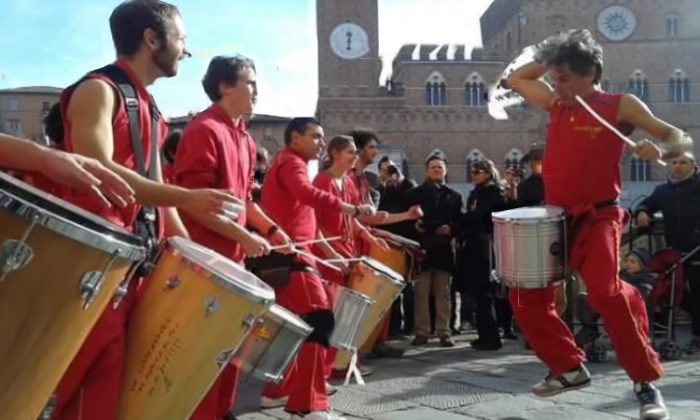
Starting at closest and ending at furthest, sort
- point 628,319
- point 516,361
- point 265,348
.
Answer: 1. point 265,348
2. point 628,319
3. point 516,361

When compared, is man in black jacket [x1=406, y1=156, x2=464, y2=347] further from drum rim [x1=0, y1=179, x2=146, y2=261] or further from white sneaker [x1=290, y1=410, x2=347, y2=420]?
drum rim [x1=0, y1=179, x2=146, y2=261]

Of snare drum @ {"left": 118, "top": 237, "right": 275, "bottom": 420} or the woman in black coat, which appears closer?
snare drum @ {"left": 118, "top": 237, "right": 275, "bottom": 420}

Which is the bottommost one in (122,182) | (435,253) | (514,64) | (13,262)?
(435,253)

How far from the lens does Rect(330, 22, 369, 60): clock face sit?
61.7 metres

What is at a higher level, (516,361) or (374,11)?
(374,11)

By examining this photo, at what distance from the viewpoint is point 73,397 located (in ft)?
9.84

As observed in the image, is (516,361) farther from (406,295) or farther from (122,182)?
(122,182)

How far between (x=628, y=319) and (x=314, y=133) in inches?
87.1

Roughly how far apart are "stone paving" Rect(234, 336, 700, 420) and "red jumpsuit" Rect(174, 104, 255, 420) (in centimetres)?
152

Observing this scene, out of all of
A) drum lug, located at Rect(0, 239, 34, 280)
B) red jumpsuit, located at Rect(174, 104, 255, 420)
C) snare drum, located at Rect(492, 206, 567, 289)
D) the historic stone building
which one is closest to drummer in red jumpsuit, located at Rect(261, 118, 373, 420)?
red jumpsuit, located at Rect(174, 104, 255, 420)

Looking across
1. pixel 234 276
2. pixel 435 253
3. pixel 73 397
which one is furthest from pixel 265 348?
pixel 435 253

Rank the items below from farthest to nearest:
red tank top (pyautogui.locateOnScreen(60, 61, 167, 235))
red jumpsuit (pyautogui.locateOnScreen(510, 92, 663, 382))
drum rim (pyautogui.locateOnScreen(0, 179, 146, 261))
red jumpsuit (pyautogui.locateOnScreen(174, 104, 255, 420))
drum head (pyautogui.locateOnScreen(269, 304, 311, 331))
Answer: red jumpsuit (pyautogui.locateOnScreen(510, 92, 663, 382)), drum head (pyautogui.locateOnScreen(269, 304, 311, 331)), red jumpsuit (pyautogui.locateOnScreen(174, 104, 255, 420)), red tank top (pyautogui.locateOnScreen(60, 61, 167, 235)), drum rim (pyautogui.locateOnScreen(0, 179, 146, 261))

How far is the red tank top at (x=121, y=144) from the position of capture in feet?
10.0

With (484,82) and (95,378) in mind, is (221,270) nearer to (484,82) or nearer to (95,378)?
(95,378)
